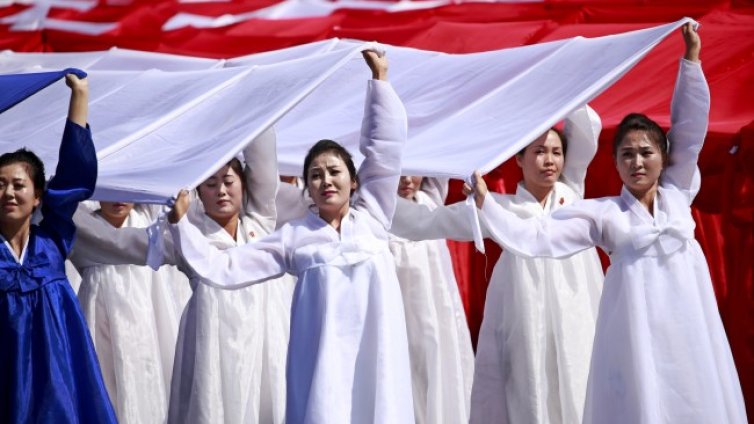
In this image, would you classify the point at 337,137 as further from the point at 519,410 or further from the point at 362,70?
the point at 519,410

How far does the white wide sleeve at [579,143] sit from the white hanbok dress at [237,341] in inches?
50.0

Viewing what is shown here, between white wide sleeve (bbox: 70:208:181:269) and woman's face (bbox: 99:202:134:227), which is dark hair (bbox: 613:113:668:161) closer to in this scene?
white wide sleeve (bbox: 70:208:181:269)

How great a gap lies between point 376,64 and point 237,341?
1.32 meters

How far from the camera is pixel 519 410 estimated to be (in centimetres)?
566

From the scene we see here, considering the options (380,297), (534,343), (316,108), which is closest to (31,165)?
(380,297)

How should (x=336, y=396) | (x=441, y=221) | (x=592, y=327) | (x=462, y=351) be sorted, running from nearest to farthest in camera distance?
(x=336, y=396) < (x=441, y=221) < (x=592, y=327) < (x=462, y=351)

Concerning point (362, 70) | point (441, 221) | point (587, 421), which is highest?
point (362, 70)

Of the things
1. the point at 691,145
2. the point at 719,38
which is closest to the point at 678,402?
the point at 691,145

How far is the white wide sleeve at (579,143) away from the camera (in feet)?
19.9

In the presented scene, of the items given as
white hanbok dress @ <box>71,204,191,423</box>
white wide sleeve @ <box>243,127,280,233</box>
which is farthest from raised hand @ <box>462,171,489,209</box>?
white hanbok dress @ <box>71,204,191,423</box>

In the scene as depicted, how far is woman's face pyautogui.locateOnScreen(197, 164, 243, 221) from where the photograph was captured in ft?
18.3

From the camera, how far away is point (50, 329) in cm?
450

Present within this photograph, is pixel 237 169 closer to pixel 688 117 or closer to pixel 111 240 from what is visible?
pixel 111 240

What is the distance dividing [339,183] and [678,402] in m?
1.29
